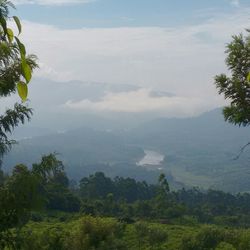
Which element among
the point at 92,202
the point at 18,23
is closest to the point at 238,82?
the point at 18,23

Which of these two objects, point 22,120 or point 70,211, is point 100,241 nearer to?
point 22,120

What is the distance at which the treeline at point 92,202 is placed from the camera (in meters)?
10.6

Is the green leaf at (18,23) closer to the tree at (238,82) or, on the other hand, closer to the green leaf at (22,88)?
the green leaf at (22,88)

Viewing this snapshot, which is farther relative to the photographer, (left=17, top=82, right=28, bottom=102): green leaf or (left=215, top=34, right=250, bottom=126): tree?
(left=215, top=34, right=250, bottom=126): tree

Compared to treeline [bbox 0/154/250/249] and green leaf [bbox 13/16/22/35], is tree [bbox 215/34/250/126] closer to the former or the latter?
treeline [bbox 0/154/250/249]

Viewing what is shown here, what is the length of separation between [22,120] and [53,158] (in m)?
1.16

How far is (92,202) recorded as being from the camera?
317 ft

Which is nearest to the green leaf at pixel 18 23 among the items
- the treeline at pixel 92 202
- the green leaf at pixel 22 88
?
the green leaf at pixel 22 88

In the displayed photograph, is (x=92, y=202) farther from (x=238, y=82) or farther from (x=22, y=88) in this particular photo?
(x=22, y=88)

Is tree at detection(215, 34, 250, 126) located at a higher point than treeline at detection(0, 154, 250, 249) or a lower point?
higher

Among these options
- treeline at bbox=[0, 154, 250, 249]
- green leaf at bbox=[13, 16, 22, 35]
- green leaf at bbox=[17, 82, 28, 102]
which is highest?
green leaf at bbox=[13, 16, 22, 35]

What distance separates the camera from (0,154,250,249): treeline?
34.7ft

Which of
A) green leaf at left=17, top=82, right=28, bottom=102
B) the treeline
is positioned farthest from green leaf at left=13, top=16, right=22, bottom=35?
the treeline

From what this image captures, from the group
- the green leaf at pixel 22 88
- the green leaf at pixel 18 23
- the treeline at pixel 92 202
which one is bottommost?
the treeline at pixel 92 202
